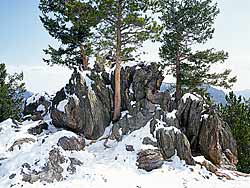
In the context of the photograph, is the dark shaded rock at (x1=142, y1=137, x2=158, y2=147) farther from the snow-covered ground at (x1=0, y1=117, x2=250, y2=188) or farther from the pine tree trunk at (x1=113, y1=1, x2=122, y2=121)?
the pine tree trunk at (x1=113, y1=1, x2=122, y2=121)

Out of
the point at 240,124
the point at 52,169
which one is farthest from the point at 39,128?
the point at 240,124

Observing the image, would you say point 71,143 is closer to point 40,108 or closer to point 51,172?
point 51,172

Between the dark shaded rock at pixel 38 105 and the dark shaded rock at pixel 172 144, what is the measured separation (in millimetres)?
10641

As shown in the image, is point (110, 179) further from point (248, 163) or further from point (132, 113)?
point (248, 163)

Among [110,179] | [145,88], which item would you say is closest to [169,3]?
[145,88]

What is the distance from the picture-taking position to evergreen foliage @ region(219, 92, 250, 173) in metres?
30.6

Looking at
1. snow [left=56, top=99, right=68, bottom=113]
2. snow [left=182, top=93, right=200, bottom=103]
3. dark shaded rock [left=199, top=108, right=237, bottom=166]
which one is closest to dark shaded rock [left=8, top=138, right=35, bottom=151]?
snow [left=56, top=99, right=68, bottom=113]

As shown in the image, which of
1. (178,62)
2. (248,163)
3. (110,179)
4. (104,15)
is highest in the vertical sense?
(104,15)

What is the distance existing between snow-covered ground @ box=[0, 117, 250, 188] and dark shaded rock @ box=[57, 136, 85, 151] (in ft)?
0.96

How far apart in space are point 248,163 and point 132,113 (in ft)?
42.6

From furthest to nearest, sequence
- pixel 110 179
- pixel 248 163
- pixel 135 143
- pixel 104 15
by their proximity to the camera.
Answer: pixel 248 163 → pixel 104 15 → pixel 135 143 → pixel 110 179

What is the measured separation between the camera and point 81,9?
25531 mm

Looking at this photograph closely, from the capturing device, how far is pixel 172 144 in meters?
22.1

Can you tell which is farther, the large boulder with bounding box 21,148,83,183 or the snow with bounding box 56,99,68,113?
the snow with bounding box 56,99,68,113
